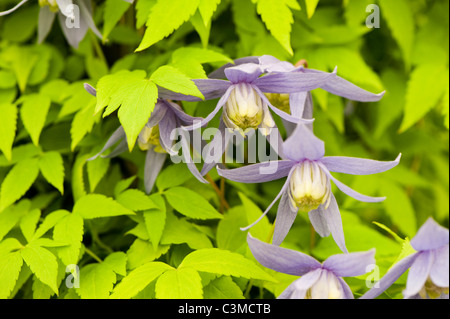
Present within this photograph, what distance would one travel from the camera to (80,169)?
99 centimetres

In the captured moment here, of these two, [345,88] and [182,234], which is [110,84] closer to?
[182,234]

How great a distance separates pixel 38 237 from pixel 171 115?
0.31m

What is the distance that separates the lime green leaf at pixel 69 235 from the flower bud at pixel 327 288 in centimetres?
39

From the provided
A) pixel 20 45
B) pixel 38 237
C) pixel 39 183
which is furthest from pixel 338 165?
pixel 20 45

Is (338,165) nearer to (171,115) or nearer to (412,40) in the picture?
(171,115)

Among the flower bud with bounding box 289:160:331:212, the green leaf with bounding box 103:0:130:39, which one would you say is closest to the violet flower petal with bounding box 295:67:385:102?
the flower bud with bounding box 289:160:331:212

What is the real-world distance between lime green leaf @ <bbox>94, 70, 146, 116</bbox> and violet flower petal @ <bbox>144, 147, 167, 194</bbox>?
16 cm

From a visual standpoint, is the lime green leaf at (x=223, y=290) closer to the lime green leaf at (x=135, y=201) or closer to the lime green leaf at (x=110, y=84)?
the lime green leaf at (x=135, y=201)

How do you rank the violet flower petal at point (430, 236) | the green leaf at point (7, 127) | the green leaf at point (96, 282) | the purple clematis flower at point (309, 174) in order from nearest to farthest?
the violet flower petal at point (430, 236) < the purple clematis flower at point (309, 174) < the green leaf at point (96, 282) < the green leaf at point (7, 127)

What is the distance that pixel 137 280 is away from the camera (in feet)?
2.39

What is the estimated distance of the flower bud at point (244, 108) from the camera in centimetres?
78

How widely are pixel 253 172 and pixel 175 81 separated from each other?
182 millimetres

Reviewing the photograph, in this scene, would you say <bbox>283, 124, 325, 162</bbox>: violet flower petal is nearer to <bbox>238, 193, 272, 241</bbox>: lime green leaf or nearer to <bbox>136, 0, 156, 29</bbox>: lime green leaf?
<bbox>238, 193, 272, 241</bbox>: lime green leaf

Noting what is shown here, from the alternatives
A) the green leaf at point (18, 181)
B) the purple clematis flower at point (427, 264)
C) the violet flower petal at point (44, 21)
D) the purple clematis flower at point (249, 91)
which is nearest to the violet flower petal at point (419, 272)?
the purple clematis flower at point (427, 264)
